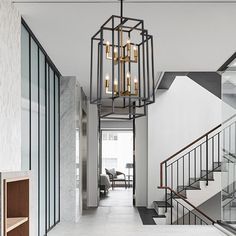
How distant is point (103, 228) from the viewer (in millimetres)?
8609

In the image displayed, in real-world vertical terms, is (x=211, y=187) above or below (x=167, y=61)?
below

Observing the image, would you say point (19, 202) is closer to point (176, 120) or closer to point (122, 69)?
point (122, 69)

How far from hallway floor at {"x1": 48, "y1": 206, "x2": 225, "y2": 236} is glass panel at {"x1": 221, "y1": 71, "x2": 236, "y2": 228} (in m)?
0.51

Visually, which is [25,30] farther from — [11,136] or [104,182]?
[104,182]

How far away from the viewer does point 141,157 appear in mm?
13086

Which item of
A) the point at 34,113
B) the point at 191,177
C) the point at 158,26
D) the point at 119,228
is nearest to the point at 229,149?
the point at 119,228

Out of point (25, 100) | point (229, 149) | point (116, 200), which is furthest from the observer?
point (116, 200)

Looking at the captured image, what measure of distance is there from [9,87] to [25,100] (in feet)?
4.27

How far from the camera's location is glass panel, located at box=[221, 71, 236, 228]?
7551 mm

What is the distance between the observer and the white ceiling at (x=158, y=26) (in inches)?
208

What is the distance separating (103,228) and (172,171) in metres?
3.92

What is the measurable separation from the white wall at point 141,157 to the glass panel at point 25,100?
6.95 meters

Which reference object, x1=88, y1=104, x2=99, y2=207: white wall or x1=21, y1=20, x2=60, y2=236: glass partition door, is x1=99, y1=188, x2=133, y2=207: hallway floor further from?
x1=21, y1=20, x2=60, y2=236: glass partition door

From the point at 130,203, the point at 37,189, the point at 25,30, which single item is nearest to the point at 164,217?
the point at 130,203
